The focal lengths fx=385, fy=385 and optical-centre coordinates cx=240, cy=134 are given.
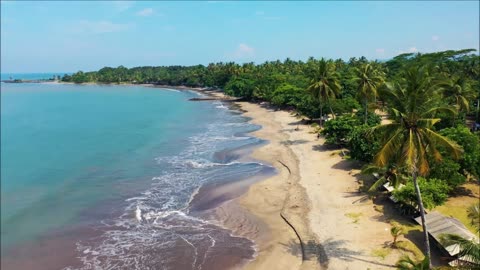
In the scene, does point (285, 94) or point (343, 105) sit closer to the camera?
point (343, 105)

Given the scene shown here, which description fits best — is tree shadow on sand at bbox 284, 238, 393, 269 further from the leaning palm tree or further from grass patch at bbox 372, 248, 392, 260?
the leaning palm tree

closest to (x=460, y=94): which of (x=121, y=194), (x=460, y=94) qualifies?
(x=460, y=94)

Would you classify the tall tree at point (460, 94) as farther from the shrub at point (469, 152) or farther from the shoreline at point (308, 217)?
the shrub at point (469, 152)


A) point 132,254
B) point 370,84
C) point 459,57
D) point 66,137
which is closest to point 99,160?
point 66,137

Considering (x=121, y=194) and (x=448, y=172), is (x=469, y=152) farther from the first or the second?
(x=121, y=194)

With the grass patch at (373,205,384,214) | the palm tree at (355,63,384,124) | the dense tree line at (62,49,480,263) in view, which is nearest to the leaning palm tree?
the dense tree line at (62,49,480,263)

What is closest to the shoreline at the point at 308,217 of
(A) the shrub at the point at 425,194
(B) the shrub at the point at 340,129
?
(B) the shrub at the point at 340,129
